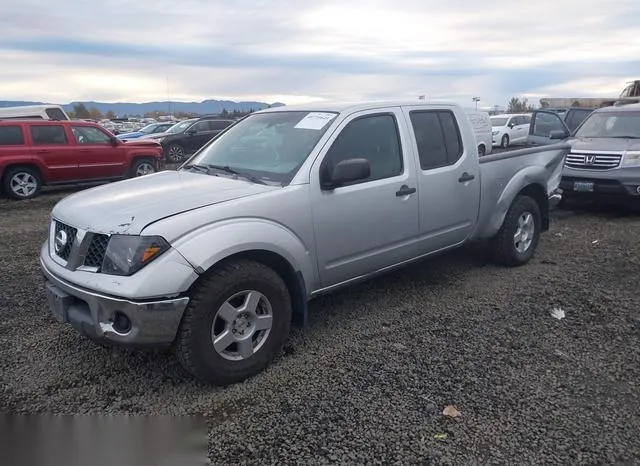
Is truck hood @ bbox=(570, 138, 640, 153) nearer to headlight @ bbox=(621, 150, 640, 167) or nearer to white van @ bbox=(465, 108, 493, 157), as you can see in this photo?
headlight @ bbox=(621, 150, 640, 167)

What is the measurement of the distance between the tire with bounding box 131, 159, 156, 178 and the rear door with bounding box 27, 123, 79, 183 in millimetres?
1472

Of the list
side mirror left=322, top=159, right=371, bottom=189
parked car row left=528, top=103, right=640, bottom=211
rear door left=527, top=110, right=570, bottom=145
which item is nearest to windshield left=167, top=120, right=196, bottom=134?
rear door left=527, top=110, right=570, bottom=145

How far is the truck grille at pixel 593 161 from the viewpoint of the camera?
841 cm

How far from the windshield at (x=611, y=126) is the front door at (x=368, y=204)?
637 centimetres

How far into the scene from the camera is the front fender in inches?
124

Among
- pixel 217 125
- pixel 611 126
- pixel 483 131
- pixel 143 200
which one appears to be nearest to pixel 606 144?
pixel 611 126

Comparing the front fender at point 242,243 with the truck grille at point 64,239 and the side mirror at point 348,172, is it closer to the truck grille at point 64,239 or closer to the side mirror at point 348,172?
the side mirror at point 348,172

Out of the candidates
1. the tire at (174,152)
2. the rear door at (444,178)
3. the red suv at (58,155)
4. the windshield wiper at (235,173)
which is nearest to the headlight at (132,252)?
the windshield wiper at (235,173)

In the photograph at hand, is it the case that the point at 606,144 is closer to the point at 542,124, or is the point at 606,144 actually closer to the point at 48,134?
the point at 542,124

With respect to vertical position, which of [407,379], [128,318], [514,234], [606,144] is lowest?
[407,379]

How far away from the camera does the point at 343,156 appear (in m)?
4.12

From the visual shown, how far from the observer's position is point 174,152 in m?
20.0

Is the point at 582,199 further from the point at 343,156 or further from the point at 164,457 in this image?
the point at 164,457

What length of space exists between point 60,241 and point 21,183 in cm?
950
